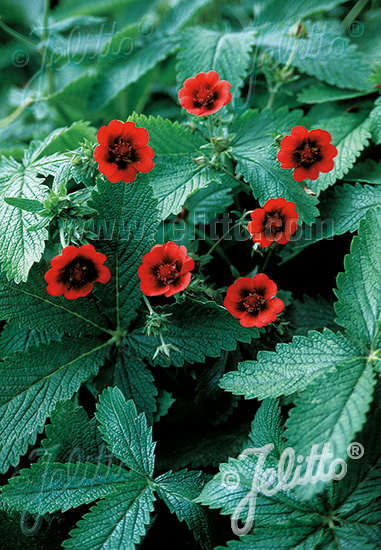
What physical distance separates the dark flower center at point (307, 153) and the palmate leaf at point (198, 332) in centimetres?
40

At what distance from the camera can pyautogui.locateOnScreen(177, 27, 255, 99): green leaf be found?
1501mm

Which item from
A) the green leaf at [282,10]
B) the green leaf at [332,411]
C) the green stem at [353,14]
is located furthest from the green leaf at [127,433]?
the green stem at [353,14]

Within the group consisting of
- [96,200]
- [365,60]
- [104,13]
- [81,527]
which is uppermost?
[104,13]

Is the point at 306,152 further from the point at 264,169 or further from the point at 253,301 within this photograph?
the point at 253,301

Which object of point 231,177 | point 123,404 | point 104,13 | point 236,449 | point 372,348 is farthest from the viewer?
point 104,13

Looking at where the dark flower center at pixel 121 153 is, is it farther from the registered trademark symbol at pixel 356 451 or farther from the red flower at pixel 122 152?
the registered trademark symbol at pixel 356 451

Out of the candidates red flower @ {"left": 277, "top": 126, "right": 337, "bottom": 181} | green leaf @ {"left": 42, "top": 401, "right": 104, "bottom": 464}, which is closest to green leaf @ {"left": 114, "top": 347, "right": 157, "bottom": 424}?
green leaf @ {"left": 42, "top": 401, "right": 104, "bottom": 464}

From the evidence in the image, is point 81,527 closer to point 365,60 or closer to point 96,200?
point 96,200

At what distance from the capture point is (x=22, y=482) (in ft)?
3.43

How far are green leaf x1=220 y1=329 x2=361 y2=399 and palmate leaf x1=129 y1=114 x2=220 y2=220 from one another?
0.42 metres

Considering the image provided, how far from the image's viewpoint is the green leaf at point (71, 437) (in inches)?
43.6

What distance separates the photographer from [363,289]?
3.40 ft

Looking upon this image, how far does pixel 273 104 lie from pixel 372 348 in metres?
1.04

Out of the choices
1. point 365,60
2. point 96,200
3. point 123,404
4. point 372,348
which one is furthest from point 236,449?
point 365,60
